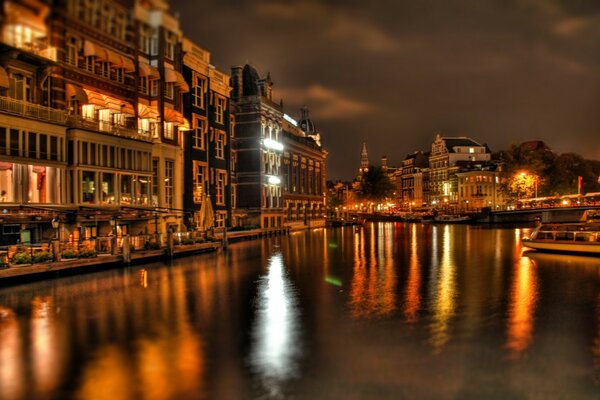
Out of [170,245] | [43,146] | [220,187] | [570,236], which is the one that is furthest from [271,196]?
[43,146]

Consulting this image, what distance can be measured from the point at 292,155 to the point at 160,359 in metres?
101

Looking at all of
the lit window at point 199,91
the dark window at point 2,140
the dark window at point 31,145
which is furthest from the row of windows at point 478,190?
the dark window at point 2,140

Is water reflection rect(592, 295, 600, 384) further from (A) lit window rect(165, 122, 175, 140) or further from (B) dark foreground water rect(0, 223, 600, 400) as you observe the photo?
(A) lit window rect(165, 122, 175, 140)

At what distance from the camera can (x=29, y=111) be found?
34.6m

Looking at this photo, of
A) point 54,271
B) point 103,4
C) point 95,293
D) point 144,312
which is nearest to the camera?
point 103,4

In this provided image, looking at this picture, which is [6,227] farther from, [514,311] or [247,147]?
[247,147]

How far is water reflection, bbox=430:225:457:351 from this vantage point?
18.8 metres

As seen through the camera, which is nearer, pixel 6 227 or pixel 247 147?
pixel 6 227

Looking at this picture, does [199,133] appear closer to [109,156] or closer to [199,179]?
[199,179]

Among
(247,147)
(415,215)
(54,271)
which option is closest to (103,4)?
(54,271)

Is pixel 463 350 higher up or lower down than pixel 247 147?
lower down

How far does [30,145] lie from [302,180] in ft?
294

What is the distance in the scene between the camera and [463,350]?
17.0 meters

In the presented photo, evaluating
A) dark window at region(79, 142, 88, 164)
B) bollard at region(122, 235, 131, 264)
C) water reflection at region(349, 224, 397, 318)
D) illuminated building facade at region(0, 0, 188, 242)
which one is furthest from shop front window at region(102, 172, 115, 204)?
water reflection at region(349, 224, 397, 318)
